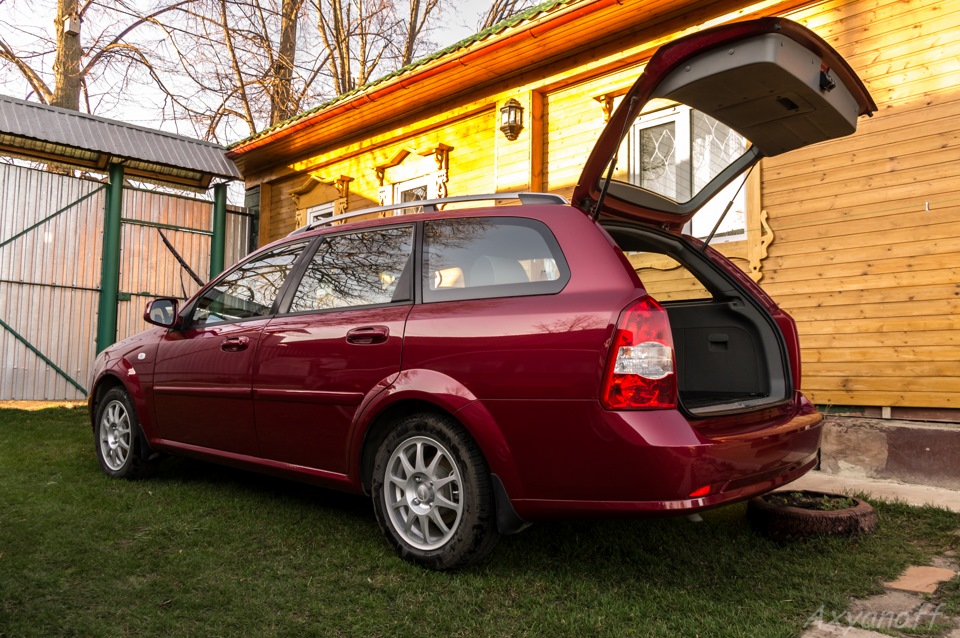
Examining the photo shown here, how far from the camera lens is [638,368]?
2574 mm

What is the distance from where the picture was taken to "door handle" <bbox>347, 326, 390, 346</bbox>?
3.25 meters

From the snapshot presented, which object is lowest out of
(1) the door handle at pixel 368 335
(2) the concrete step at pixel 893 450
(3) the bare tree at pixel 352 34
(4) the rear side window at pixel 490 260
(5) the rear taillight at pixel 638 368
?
(2) the concrete step at pixel 893 450

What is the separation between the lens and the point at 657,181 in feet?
23.6

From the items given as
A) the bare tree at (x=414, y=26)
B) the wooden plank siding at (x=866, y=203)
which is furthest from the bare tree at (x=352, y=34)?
the wooden plank siding at (x=866, y=203)

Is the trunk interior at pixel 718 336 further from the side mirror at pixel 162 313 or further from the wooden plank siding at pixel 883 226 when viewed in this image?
the side mirror at pixel 162 313

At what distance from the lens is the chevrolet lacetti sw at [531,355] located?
2.60 meters

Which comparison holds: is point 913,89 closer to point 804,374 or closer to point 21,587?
point 804,374

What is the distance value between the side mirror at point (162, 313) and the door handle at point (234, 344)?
636 mm

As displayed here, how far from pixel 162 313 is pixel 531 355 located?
2839 mm

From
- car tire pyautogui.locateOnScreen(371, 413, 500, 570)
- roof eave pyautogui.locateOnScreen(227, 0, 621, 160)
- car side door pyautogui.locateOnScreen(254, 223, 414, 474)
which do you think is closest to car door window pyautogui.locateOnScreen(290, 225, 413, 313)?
car side door pyautogui.locateOnScreen(254, 223, 414, 474)

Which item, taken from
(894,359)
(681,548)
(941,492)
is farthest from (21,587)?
(894,359)

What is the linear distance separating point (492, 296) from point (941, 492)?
360 centimetres

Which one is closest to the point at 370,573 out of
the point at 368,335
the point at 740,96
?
the point at 368,335

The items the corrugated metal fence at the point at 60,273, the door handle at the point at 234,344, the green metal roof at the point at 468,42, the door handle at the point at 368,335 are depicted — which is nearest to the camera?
the door handle at the point at 368,335
